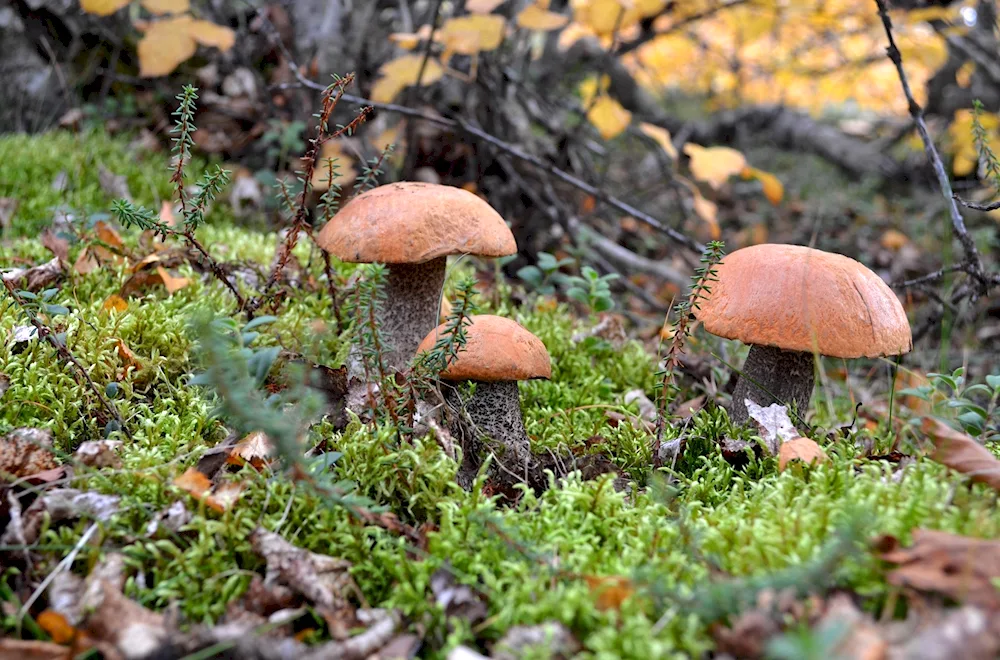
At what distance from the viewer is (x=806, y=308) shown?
2.11m

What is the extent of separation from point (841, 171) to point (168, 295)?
946 cm

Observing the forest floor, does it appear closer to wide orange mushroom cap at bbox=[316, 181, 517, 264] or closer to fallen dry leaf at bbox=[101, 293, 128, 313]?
Result: fallen dry leaf at bbox=[101, 293, 128, 313]

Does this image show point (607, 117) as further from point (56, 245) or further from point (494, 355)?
point (56, 245)

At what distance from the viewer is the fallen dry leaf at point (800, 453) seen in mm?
2090

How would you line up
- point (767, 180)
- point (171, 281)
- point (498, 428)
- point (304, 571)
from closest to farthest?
1. point (304, 571)
2. point (498, 428)
3. point (171, 281)
4. point (767, 180)

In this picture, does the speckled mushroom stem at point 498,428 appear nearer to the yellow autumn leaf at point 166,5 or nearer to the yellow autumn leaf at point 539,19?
the yellow autumn leaf at point 539,19

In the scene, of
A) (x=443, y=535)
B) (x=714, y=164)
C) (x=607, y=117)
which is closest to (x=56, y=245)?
(x=443, y=535)

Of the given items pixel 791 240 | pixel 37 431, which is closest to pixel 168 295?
pixel 37 431

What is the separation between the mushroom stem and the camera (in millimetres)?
2521

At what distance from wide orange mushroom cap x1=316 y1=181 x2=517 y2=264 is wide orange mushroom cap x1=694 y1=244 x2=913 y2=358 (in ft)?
2.65

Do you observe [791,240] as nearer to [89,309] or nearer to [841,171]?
[841,171]

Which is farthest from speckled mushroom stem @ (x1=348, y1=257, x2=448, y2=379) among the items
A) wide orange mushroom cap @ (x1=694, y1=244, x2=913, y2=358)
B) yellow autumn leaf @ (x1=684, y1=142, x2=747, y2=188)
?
yellow autumn leaf @ (x1=684, y1=142, x2=747, y2=188)

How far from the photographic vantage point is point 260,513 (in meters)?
1.75

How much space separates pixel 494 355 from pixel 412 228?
1.83 feet
